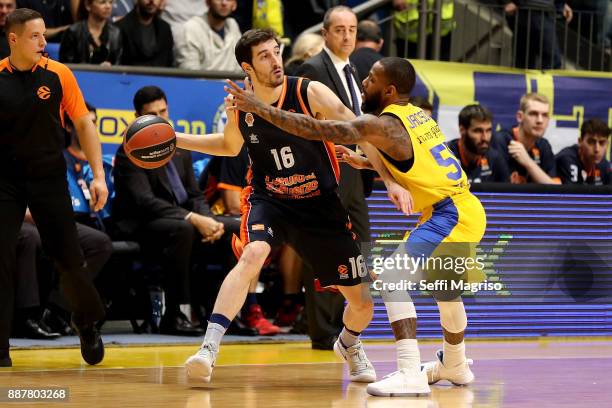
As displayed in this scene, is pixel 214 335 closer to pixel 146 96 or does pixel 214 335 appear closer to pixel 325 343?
pixel 325 343

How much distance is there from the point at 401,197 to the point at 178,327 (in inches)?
139

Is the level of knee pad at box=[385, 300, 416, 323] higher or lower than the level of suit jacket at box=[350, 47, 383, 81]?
lower

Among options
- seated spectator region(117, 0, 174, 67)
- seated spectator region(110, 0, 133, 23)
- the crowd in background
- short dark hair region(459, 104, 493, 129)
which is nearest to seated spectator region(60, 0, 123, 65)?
the crowd in background

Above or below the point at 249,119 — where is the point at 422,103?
below

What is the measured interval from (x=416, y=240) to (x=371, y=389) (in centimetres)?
87

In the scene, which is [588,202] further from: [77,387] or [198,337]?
[77,387]

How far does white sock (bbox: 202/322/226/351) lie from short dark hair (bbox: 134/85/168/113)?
3.12 meters

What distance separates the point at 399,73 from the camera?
6.54 metres

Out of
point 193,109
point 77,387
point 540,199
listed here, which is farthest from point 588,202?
point 77,387

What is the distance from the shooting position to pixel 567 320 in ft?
31.9

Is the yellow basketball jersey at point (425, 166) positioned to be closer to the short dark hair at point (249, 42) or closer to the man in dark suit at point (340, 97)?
the short dark hair at point (249, 42)

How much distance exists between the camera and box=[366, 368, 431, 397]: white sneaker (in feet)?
20.4

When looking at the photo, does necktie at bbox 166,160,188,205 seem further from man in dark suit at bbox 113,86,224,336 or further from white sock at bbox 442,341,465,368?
white sock at bbox 442,341,465,368

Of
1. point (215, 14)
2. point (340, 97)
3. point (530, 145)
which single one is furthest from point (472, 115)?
point (215, 14)
